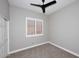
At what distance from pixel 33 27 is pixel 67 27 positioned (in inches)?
93.4

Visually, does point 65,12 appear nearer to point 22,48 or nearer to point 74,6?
point 74,6

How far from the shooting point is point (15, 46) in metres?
3.58

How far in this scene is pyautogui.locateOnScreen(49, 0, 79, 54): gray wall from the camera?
130 inches

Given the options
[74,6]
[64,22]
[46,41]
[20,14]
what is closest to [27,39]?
[20,14]

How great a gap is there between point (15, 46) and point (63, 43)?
9.93 feet

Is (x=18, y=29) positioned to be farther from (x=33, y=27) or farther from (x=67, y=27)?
(x=67, y=27)

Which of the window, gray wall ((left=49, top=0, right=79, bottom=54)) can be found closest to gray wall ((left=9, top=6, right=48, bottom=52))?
the window

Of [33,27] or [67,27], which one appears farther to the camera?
[33,27]

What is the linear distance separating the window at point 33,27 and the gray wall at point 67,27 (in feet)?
3.30

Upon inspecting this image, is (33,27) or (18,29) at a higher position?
(33,27)

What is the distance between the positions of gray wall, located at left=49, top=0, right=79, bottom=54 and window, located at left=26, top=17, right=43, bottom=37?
1.01 metres

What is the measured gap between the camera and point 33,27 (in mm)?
4754

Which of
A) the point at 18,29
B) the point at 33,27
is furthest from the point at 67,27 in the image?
the point at 18,29

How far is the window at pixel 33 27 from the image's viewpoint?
4.35 m
